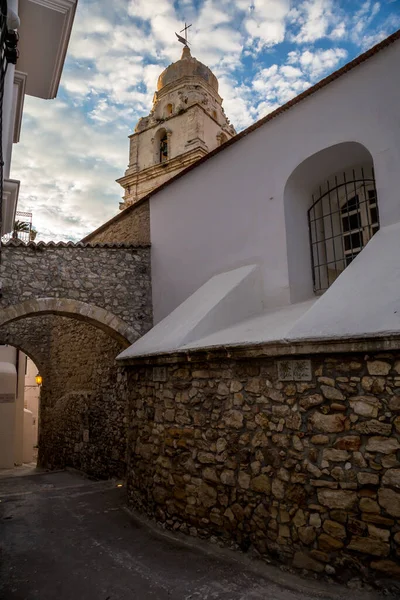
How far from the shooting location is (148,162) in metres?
17.1

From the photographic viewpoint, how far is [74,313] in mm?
8016

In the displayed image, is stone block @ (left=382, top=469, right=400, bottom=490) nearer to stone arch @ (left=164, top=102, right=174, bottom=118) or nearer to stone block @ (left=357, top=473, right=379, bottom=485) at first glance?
stone block @ (left=357, top=473, right=379, bottom=485)

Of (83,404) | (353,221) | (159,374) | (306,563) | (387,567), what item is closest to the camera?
(387,567)

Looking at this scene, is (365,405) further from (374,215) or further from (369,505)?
(374,215)

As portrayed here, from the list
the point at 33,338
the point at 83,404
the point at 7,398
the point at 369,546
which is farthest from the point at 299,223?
the point at 7,398

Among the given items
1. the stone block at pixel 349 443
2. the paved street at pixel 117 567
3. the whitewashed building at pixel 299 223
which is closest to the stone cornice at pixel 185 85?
the whitewashed building at pixel 299 223

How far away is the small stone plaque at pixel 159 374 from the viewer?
16.4 feet

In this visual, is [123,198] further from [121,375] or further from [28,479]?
[28,479]

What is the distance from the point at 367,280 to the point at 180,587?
3005 mm

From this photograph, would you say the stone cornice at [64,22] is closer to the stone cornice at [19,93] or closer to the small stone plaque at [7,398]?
the stone cornice at [19,93]

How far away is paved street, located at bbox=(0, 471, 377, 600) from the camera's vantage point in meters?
3.29

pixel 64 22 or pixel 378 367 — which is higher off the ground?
pixel 64 22

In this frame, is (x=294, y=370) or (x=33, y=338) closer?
(x=294, y=370)

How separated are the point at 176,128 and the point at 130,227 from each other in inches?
334
